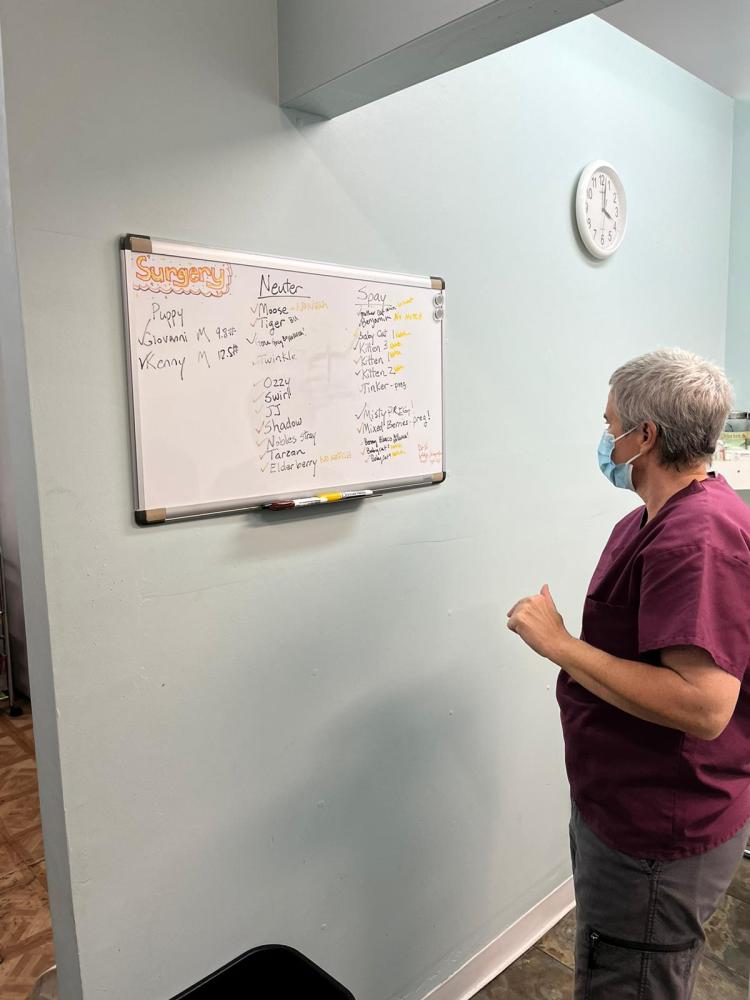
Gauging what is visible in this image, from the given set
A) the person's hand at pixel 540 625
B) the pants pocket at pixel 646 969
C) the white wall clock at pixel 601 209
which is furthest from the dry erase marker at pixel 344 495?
the white wall clock at pixel 601 209

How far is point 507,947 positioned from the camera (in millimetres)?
2162

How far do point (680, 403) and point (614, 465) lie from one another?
196 mm

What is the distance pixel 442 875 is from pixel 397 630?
2.39ft

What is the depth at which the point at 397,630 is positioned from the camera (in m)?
1.79

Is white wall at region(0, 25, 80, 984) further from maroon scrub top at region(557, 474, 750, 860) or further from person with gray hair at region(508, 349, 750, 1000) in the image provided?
maroon scrub top at region(557, 474, 750, 860)

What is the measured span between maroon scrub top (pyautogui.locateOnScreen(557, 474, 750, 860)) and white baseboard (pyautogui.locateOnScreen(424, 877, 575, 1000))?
92 cm

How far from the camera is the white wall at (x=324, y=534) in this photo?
121 cm

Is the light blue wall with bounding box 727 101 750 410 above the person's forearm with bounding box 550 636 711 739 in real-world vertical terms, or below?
above

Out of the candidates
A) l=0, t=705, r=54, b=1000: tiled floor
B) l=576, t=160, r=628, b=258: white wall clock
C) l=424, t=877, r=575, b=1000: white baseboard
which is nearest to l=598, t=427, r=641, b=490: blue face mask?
l=576, t=160, r=628, b=258: white wall clock

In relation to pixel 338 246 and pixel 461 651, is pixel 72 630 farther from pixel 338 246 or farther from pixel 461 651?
pixel 461 651

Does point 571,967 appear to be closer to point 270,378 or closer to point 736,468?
point 736,468

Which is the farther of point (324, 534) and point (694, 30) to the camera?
point (694, 30)

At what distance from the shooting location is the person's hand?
1.34m

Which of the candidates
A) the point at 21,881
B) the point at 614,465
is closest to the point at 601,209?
the point at 614,465
